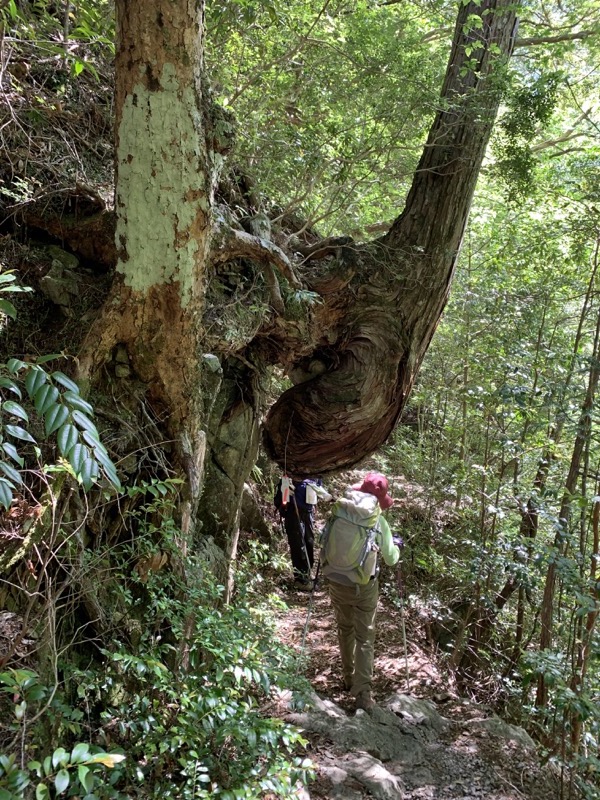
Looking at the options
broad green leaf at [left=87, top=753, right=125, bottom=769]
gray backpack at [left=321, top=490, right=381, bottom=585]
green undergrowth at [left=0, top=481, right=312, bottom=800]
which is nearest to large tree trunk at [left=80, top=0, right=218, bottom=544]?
green undergrowth at [left=0, top=481, right=312, bottom=800]

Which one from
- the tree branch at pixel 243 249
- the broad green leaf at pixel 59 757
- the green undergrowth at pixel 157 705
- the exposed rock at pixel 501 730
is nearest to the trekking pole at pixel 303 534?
the exposed rock at pixel 501 730

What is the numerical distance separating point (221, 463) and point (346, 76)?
12.2 feet

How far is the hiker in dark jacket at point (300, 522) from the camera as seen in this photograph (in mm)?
6770

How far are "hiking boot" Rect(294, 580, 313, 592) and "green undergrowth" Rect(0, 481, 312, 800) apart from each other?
373 cm

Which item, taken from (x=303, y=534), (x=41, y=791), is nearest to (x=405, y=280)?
(x=303, y=534)

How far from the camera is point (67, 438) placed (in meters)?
1.48

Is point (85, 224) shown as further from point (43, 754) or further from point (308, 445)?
point (43, 754)

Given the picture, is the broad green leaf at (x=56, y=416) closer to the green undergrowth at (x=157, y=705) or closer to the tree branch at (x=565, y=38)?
the green undergrowth at (x=157, y=705)

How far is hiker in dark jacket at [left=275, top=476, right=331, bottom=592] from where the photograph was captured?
6.77m

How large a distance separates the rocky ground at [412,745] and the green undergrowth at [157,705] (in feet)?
2.53

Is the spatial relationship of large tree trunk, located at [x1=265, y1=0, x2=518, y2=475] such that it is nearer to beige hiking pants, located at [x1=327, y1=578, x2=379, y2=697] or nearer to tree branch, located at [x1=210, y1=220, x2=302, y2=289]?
tree branch, located at [x1=210, y1=220, x2=302, y2=289]

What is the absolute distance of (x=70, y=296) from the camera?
151 inches

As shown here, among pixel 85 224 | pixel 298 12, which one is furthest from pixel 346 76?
pixel 85 224

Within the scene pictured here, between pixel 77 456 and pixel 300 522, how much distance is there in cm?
558
